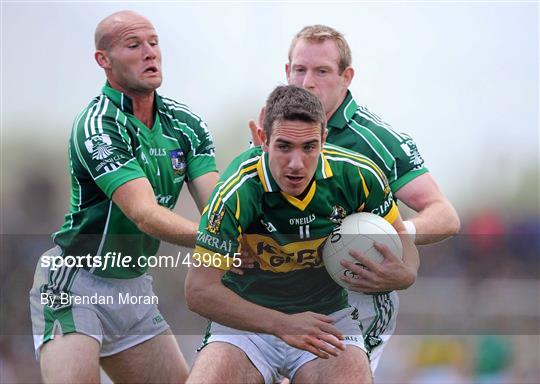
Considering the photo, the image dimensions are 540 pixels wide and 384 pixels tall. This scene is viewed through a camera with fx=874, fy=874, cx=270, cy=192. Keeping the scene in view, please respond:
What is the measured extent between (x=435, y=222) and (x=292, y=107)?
1406 mm

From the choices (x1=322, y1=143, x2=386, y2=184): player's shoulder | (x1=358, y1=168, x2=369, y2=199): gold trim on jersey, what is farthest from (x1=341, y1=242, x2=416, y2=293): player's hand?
(x1=322, y1=143, x2=386, y2=184): player's shoulder

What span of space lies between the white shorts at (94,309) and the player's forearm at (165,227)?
0.48 meters

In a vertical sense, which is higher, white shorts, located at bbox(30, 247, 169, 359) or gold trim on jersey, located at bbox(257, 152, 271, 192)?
gold trim on jersey, located at bbox(257, 152, 271, 192)

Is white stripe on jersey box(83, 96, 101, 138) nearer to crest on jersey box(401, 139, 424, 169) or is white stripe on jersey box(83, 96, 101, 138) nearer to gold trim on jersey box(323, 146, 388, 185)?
gold trim on jersey box(323, 146, 388, 185)

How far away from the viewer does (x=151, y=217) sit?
4.16 meters

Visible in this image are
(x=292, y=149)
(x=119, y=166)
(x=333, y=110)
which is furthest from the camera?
(x=333, y=110)

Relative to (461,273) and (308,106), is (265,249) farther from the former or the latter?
(461,273)

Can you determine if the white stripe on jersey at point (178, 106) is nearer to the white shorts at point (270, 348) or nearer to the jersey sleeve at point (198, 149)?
the jersey sleeve at point (198, 149)

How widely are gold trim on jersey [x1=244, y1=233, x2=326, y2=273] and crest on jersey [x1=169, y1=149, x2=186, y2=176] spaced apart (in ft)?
2.69

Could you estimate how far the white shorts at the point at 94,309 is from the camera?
428cm

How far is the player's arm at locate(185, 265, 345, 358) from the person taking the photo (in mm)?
3660

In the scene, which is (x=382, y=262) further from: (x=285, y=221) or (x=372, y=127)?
(x=372, y=127)

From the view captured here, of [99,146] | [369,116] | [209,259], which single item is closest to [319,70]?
[369,116]

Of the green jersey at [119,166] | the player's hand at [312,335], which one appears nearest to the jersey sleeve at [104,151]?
the green jersey at [119,166]
